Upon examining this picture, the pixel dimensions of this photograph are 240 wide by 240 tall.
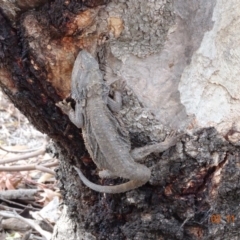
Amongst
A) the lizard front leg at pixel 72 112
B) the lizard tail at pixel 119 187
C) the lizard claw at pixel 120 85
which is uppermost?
the lizard claw at pixel 120 85

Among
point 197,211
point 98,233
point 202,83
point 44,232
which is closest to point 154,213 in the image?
point 197,211

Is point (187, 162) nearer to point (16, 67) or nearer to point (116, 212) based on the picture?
point (116, 212)

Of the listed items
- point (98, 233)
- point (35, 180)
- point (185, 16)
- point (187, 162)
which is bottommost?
point (35, 180)

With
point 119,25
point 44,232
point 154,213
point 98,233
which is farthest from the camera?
point 44,232

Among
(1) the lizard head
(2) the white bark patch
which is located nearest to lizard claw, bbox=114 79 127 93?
(1) the lizard head

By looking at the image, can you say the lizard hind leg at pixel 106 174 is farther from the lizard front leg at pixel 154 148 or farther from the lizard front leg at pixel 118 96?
the lizard front leg at pixel 118 96

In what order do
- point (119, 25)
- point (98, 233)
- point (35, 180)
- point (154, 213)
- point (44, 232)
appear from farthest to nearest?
point (35, 180)
point (44, 232)
point (98, 233)
point (154, 213)
point (119, 25)

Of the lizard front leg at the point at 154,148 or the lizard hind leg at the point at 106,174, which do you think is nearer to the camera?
the lizard front leg at the point at 154,148

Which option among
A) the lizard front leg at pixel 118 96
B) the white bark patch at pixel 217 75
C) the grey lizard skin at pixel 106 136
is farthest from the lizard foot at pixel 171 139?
the lizard front leg at pixel 118 96
